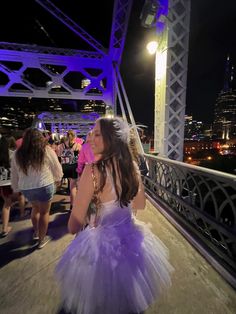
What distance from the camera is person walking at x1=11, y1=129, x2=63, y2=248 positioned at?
2.52 meters

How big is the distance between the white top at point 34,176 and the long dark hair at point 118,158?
1.62 m

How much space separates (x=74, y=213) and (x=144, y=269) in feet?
2.37

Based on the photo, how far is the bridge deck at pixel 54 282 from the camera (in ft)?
5.95

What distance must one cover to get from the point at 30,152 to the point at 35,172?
0.95ft

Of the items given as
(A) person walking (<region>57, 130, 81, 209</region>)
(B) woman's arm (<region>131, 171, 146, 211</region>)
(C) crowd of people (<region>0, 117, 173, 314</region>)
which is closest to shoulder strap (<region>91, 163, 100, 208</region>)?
(C) crowd of people (<region>0, 117, 173, 314</region>)

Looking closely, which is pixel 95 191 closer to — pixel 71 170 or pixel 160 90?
pixel 71 170

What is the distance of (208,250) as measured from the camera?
249cm

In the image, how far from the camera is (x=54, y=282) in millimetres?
2123

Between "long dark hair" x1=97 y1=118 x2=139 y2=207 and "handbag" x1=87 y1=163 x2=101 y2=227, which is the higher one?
"long dark hair" x1=97 y1=118 x2=139 y2=207

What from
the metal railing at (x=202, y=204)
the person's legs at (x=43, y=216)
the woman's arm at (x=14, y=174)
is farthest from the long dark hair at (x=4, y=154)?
the metal railing at (x=202, y=204)

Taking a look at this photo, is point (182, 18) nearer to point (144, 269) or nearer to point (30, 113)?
point (144, 269)

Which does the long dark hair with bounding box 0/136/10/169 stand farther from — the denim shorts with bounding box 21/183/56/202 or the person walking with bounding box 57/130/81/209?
the denim shorts with bounding box 21/183/56/202

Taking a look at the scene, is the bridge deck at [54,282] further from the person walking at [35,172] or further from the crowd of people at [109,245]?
the crowd of people at [109,245]

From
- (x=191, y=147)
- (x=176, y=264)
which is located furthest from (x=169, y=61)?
(x=191, y=147)
